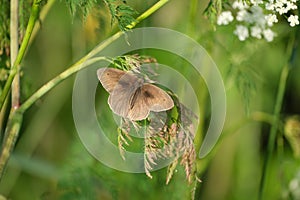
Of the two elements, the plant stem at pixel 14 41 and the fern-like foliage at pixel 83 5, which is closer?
the fern-like foliage at pixel 83 5

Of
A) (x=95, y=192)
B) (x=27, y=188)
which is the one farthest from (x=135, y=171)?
(x=27, y=188)

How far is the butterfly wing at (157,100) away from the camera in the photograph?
3.51 ft

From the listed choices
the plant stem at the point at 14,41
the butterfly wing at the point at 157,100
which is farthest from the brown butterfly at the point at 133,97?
the plant stem at the point at 14,41

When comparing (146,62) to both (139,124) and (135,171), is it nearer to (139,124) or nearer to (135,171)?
(139,124)

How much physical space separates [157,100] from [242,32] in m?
0.62

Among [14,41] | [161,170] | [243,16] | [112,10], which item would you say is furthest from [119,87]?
[161,170]

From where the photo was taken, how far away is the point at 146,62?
1228 mm

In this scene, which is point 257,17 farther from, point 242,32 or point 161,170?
point 161,170

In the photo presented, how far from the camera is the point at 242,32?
5.35ft

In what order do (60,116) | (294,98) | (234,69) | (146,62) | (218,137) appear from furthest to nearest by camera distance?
(294,98) < (60,116) < (218,137) < (234,69) < (146,62)

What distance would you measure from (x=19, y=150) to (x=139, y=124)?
4.01ft

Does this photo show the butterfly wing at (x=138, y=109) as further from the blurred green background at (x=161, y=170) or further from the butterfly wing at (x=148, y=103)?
the blurred green background at (x=161, y=170)

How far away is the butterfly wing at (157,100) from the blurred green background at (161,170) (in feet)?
1.84

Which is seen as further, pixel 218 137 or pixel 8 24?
pixel 218 137
